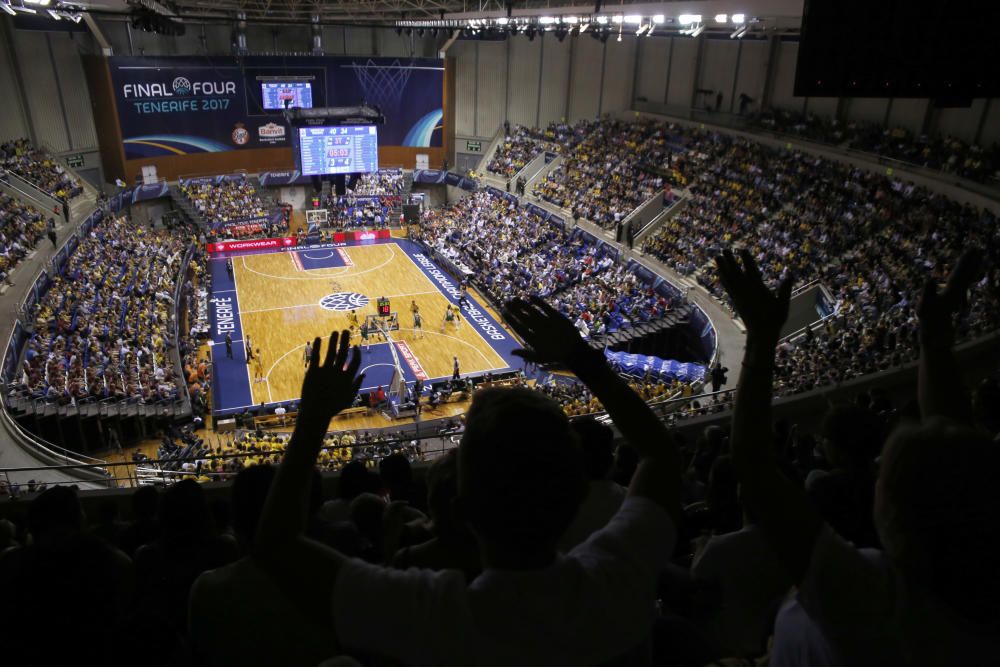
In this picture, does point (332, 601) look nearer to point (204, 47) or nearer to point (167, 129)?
point (167, 129)

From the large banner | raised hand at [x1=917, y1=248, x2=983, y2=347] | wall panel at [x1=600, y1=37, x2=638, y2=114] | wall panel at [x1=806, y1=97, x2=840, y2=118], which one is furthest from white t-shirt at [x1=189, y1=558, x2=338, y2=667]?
the large banner

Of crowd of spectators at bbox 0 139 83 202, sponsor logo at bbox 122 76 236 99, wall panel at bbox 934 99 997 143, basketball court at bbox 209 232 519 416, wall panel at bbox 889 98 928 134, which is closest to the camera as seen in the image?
basketball court at bbox 209 232 519 416

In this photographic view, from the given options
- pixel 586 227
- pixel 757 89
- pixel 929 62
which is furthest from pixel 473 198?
pixel 929 62

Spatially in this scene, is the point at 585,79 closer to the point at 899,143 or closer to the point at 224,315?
the point at 899,143

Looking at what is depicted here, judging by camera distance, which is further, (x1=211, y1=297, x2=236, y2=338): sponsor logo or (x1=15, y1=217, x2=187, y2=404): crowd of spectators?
(x1=211, y1=297, x2=236, y2=338): sponsor logo

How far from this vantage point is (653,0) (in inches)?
854

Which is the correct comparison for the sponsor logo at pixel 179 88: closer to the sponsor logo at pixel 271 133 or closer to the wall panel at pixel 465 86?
the sponsor logo at pixel 271 133

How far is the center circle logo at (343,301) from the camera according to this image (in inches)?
1140

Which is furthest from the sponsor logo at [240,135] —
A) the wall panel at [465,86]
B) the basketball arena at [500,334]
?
the wall panel at [465,86]

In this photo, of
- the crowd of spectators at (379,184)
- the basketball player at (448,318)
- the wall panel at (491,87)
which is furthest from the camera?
the wall panel at (491,87)

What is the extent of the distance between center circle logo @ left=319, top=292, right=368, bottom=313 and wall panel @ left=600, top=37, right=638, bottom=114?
2041cm

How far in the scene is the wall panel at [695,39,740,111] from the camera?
33656 millimetres

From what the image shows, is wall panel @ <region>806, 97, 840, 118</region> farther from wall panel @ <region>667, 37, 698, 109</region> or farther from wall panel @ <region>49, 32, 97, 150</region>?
wall panel @ <region>49, 32, 97, 150</region>

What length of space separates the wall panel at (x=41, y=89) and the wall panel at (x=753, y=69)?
34262 millimetres
